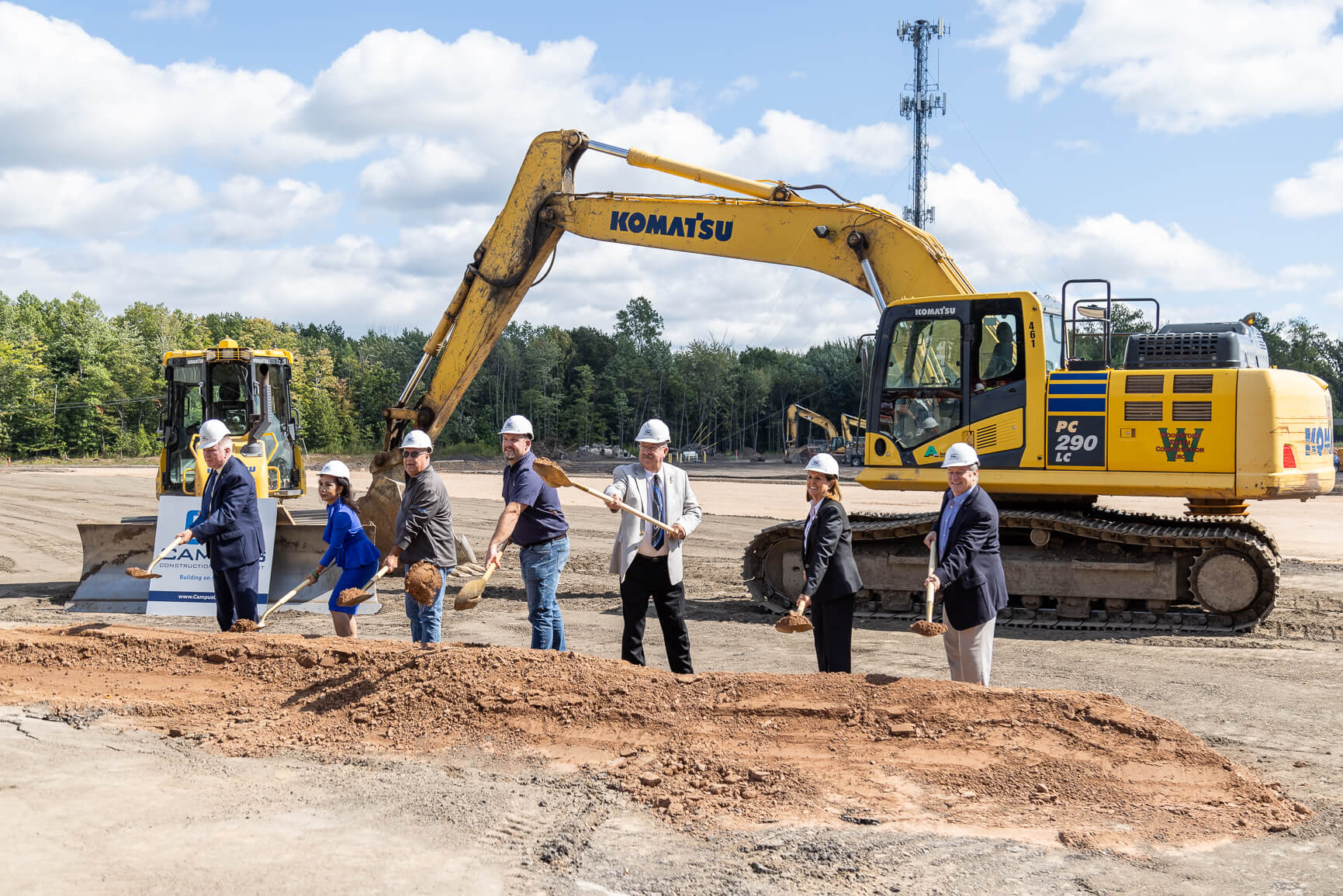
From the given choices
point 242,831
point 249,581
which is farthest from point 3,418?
point 242,831

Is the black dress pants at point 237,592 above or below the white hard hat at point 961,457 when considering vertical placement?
below

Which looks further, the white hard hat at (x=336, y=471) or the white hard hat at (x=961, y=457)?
the white hard hat at (x=336, y=471)

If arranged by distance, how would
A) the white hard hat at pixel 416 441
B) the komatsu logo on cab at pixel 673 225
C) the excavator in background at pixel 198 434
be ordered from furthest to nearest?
1. the komatsu logo on cab at pixel 673 225
2. the excavator in background at pixel 198 434
3. the white hard hat at pixel 416 441

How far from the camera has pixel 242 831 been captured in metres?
4.48

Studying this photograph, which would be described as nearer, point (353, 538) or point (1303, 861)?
point (1303, 861)

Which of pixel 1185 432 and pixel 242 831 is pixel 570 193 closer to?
pixel 1185 432

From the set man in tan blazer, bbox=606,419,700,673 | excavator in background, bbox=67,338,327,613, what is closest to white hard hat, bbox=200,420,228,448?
man in tan blazer, bbox=606,419,700,673

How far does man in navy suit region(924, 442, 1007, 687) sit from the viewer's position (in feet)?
19.5

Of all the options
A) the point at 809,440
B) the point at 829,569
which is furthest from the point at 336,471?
the point at 809,440

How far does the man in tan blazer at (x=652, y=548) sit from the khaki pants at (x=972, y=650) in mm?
1601

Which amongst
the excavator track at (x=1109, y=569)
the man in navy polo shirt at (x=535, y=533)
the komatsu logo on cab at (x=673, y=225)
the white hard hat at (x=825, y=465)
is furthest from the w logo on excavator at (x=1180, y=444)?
the man in navy polo shirt at (x=535, y=533)

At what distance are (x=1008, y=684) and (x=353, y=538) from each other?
4.89m

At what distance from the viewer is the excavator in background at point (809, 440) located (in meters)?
38.7

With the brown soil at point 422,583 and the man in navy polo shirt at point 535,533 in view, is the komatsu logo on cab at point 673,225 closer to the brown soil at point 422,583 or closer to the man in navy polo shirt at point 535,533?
the man in navy polo shirt at point 535,533
